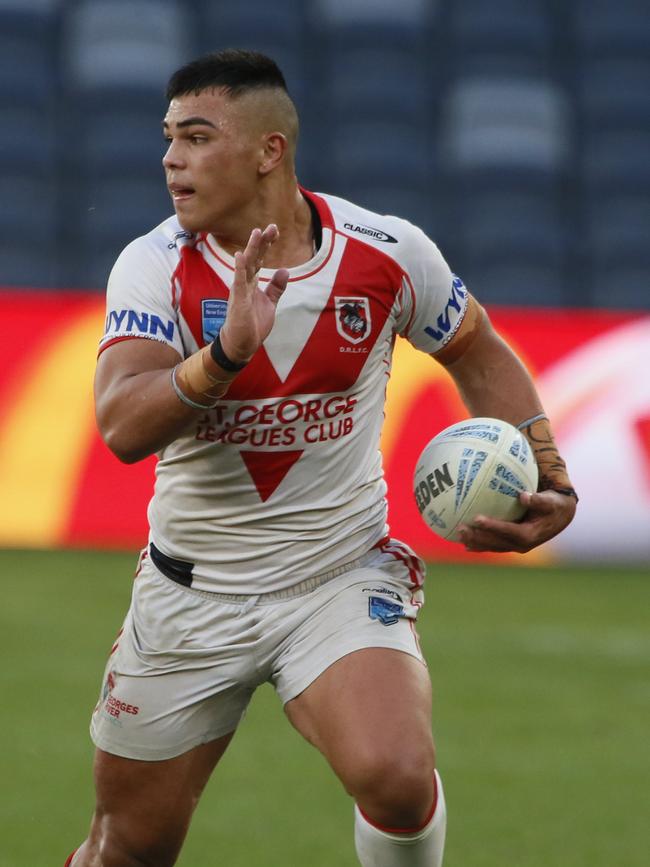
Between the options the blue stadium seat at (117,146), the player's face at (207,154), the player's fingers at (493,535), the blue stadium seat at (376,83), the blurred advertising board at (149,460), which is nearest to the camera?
the player's fingers at (493,535)

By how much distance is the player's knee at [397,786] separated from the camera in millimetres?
3471

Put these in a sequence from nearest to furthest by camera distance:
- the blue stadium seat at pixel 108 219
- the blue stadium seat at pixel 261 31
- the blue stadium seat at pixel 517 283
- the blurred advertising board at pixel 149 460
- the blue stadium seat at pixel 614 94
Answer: the blurred advertising board at pixel 149 460, the blue stadium seat at pixel 108 219, the blue stadium seat at pixel 517 283, the blue stadium seat at pixel 261 31, the blue stadium seat at pixel 614 94

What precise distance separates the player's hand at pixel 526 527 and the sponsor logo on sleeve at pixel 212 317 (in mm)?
764

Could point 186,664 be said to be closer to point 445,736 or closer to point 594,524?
point 445,736

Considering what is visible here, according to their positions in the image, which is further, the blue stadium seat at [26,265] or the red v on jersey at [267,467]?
the blue stadium seat at [26,265]

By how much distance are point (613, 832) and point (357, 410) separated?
2124 mm

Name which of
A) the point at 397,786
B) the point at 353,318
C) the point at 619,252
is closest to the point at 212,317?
the point at 353,318

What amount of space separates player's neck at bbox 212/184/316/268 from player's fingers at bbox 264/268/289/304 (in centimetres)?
39

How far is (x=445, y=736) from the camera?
6.49m

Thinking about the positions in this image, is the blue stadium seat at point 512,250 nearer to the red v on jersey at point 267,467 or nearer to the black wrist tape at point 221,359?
the red v on jersey at point 267,467

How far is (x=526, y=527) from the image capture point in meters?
3.78

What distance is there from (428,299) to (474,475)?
0.52 metres

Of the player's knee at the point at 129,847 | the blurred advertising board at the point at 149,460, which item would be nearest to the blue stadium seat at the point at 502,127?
the blurred advertising board at the point at 149,460

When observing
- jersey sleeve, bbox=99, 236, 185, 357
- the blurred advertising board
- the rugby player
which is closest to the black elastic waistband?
the rugby player
